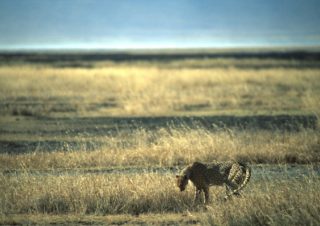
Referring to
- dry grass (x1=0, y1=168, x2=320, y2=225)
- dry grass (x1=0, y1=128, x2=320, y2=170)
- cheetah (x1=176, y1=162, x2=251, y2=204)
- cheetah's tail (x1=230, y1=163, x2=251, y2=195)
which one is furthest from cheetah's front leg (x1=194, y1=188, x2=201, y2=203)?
dry grass (x1=0, y1=128, x2=320, y2=170)

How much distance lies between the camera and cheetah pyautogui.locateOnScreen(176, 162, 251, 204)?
9.73 metres

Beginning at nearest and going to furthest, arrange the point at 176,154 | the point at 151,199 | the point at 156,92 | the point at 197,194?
the point at 197,194
the point at 151,199
the point at 176,154
the point at 156,92

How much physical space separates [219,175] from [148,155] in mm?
5059

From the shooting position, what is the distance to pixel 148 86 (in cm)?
3494

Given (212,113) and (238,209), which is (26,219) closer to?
(238,209)

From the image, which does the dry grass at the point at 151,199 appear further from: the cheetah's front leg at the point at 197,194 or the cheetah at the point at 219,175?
the cheetah at the point at 219,175

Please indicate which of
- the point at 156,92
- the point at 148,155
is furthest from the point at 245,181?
the point at 156,92

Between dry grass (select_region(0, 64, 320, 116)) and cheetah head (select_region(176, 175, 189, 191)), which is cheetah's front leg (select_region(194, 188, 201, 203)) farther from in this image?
dry grass (select_region(0, 64, 320, 116))

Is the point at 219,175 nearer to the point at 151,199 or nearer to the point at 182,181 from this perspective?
the point at 182,181

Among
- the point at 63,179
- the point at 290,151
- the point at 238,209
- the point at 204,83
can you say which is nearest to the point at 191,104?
the point at 204,83

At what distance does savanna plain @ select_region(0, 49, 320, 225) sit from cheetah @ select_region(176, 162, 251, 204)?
25 cm

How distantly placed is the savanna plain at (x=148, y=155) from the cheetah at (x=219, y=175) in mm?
248

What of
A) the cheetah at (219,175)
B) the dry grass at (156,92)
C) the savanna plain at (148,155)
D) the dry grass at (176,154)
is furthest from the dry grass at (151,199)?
the dry grass at (156,92)

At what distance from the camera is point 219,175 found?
9.80 m
